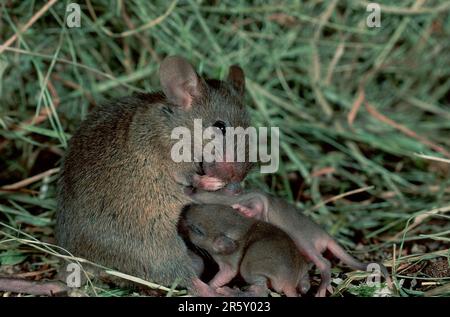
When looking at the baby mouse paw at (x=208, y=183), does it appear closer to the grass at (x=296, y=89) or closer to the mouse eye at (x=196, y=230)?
the mouse eye at (x=196, y=230)

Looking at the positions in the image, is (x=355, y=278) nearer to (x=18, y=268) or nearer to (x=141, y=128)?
(x=141, y=128)

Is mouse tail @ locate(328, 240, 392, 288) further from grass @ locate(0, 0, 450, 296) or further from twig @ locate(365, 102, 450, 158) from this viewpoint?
twig @ locate(365, 102, 450, 158)

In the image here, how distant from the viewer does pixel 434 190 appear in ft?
18.1

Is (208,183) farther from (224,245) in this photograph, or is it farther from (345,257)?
(345,257)

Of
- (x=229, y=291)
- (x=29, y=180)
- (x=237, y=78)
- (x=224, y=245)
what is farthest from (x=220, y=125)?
(x=29, y=180)

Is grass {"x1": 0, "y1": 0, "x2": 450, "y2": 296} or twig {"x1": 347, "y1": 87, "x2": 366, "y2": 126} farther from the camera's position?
A: twig {"x1": 347, "y1": 87, "x2": 366, "y2": 126}

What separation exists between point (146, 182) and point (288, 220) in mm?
841

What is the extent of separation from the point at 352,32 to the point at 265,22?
33.5 inches

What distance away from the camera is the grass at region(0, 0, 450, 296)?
16.5 ft

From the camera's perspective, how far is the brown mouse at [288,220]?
3875mm

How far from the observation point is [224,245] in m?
3.67

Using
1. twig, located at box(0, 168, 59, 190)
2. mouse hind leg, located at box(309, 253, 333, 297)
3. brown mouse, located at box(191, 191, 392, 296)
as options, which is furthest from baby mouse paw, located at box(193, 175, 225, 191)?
twig, located at box(0, 168, 59, 190)

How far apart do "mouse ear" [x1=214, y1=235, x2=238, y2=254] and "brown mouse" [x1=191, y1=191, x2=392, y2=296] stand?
0.99 ft
